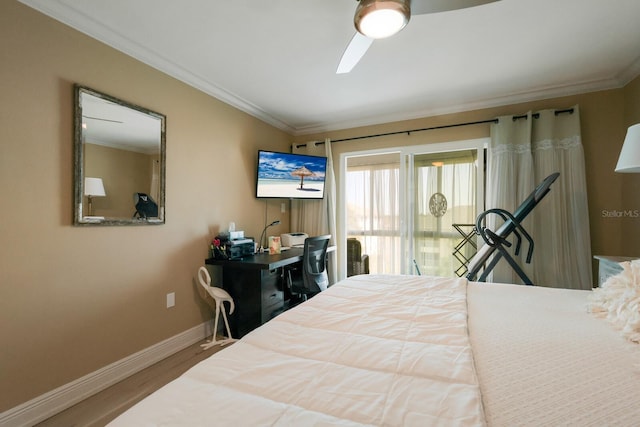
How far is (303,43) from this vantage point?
208 cm

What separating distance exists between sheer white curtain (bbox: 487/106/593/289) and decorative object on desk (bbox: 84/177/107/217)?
3.55m

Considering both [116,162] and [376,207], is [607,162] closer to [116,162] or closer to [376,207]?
[376,207]

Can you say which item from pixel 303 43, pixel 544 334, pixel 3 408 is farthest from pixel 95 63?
pixel 544 334

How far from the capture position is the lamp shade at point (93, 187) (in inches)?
71.6

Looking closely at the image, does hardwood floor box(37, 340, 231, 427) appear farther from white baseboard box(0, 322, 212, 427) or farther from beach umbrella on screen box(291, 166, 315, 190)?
beach umbrella on screen box(291, 166, 315, 190)

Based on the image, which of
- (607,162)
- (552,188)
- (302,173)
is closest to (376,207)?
(302,173)

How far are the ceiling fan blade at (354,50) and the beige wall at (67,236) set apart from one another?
1.55 meters

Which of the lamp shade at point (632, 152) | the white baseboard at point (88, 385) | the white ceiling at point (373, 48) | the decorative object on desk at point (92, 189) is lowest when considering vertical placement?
the white baseboard at point (88, 385)

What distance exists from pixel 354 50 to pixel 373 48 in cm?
51

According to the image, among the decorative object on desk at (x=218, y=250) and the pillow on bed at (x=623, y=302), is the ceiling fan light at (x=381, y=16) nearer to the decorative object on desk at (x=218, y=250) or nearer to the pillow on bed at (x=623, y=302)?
the pillow on bed at (x=623, y=302)

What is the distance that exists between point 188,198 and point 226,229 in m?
0.58

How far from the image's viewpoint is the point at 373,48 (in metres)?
2.13

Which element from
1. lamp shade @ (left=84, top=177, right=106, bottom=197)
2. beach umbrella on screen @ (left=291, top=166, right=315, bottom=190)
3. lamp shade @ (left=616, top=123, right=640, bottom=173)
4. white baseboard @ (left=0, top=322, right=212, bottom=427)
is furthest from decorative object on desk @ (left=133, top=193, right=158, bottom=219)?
lamp shade @ (left=616, top=123, right=640, bottom=173)

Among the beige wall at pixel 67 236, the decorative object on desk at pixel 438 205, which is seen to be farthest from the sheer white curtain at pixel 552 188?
the beige wall at pixel 67 236
